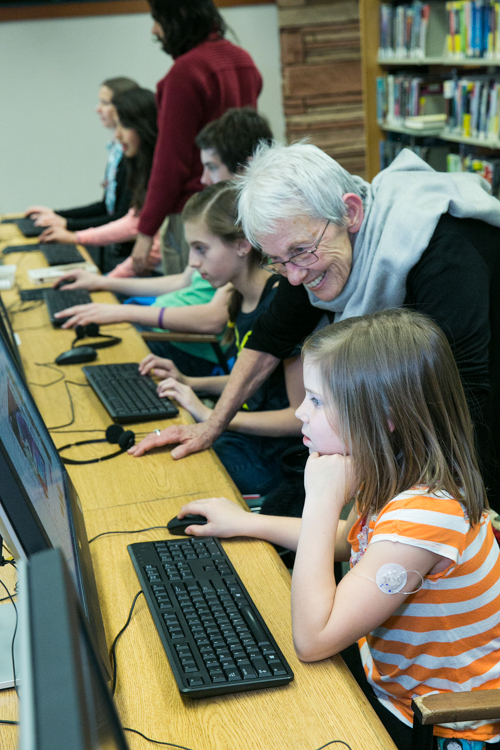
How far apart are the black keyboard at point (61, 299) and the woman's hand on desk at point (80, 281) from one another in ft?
0.13

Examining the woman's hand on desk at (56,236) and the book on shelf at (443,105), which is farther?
the woman's hand on desk at (56,236)

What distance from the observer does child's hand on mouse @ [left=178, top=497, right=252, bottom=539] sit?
1.15 meters

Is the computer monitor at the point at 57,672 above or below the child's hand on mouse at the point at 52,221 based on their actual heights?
above

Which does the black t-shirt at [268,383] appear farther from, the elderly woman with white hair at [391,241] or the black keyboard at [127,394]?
the elderly woman with white hair at [391,241]

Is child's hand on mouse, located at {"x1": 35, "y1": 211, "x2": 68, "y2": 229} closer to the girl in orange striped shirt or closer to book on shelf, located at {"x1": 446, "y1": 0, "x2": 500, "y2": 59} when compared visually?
book on shelf, located at {"x1": 446, "y1": 0, "x2": 500, "y2": 59}

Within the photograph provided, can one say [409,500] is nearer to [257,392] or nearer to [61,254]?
[257,392]

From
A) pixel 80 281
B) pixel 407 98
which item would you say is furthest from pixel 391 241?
pixel 407 98

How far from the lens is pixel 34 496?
28.3 inches

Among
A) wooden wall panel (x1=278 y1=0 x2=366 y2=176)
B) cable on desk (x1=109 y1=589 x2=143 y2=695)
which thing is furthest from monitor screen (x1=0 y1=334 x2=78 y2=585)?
wooden wall panel (x1=278 y1=0 x2=366 y2=176)

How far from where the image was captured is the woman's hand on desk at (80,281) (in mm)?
2711

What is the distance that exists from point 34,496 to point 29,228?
3457 mm

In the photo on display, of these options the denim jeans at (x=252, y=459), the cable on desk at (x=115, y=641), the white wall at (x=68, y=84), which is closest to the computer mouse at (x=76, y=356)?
the denim jeans at (x=252, y=459)

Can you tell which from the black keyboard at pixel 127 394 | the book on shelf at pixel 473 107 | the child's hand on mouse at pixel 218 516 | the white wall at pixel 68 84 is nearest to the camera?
the child's hand on mouse at pixel 218 516

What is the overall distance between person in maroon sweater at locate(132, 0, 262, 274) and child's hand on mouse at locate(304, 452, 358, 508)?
2.00 m
